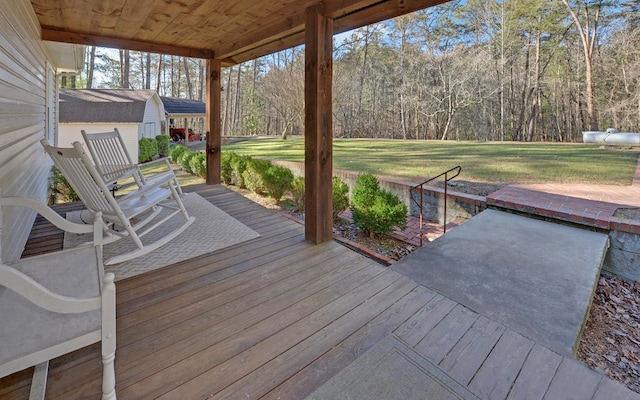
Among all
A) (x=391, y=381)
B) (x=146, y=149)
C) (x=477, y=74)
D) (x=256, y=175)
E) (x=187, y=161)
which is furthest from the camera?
(x=477, y=74)

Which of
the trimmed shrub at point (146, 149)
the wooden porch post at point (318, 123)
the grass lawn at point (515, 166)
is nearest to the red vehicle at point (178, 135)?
the trimmed shrub at point (146, 149)

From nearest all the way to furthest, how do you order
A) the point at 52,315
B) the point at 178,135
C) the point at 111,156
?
the point at 52,315 → the point at 111,156 → the point at 178,135

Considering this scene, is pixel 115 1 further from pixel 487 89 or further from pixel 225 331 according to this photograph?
pixel 487 89

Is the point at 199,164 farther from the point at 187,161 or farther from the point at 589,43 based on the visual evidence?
the point at 589,43

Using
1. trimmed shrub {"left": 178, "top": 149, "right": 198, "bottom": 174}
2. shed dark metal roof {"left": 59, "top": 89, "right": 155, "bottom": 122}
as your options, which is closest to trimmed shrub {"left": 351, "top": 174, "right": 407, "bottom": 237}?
trimmed shrub {"left": 178, "top": 149, "right": 198, "bottom": 174}

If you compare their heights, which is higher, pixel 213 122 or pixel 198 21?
pixel 198 21

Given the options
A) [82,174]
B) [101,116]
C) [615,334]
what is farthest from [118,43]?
[101,116]

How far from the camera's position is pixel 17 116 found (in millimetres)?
2834

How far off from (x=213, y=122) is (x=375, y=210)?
3.27 m

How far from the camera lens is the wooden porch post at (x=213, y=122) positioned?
520 centimetres

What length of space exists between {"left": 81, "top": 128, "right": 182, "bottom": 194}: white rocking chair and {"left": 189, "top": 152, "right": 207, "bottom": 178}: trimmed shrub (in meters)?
4.32

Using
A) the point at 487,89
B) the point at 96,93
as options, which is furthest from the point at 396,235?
the point at 487,89

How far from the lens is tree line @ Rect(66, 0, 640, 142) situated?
13180 millimetres

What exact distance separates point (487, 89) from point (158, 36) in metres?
17.0
